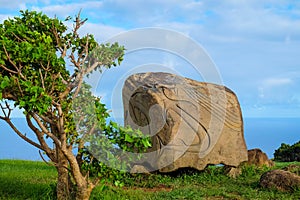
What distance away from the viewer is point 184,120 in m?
9.06

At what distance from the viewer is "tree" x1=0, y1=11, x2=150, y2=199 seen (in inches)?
215

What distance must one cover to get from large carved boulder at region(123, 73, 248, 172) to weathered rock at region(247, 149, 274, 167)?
1.13 m

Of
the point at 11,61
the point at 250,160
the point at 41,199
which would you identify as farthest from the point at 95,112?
the point at 250,160

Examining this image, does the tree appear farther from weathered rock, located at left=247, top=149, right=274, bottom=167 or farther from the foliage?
the foliage

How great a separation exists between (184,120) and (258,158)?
2778 mm

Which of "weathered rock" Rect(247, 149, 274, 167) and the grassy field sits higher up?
"weathered rock" Rect(247, 149, 274, 167)

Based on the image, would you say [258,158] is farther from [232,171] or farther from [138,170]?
[138,170]

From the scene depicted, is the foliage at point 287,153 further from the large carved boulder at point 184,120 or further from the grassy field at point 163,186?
the large carved boulder at point 184,120

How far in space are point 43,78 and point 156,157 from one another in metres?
3.81

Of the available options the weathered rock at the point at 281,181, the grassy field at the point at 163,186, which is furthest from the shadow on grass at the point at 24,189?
the weathered rock at the point at 281,181

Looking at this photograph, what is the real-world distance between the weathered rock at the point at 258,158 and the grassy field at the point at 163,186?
482 mm

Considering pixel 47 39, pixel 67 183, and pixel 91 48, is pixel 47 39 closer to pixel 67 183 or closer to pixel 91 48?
pixel 91 48

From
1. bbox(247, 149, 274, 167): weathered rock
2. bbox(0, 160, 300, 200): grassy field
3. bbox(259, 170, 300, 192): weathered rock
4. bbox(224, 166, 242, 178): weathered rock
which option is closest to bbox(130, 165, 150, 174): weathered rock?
bbox(0, 160, 300, 200): grassy field

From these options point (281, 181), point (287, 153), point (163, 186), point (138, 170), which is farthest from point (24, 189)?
point (287, 153)
